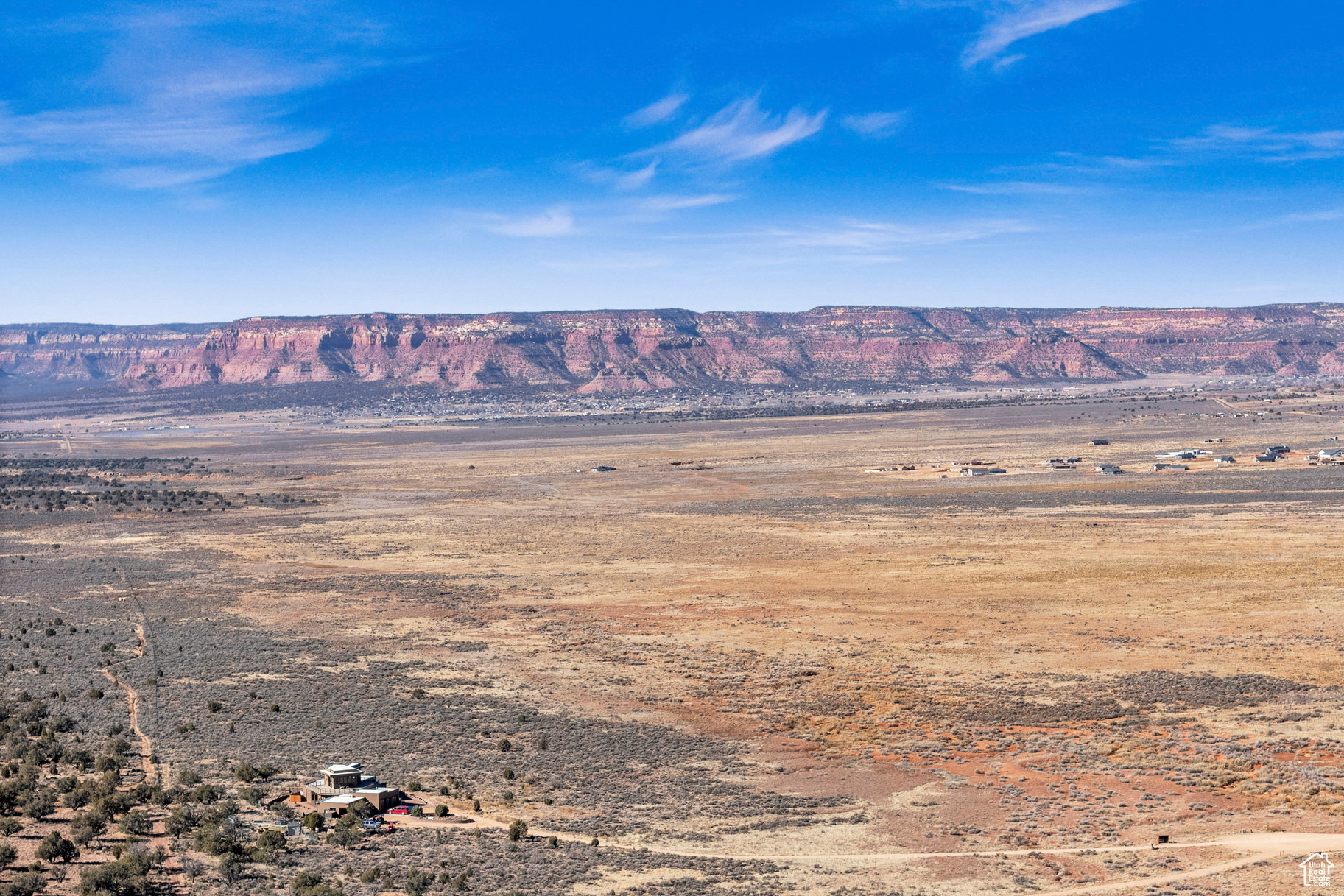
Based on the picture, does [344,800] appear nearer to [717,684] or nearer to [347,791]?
[347,791]

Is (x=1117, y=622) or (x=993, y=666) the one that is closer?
(x=993, y=666)

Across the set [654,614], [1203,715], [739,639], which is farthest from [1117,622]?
[654,614]

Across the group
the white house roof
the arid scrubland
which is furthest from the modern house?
the arid scrubland

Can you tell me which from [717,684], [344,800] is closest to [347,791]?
[344,800]

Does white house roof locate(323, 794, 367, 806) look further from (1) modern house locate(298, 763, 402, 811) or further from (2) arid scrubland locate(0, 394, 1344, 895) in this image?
(2) arid scrubland locate(0, 394, 1344, 895)

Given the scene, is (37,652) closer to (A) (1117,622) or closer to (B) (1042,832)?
(B) (1042,832)

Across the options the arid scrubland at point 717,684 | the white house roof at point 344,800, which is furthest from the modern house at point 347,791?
the arid scrubland at point 717,684
